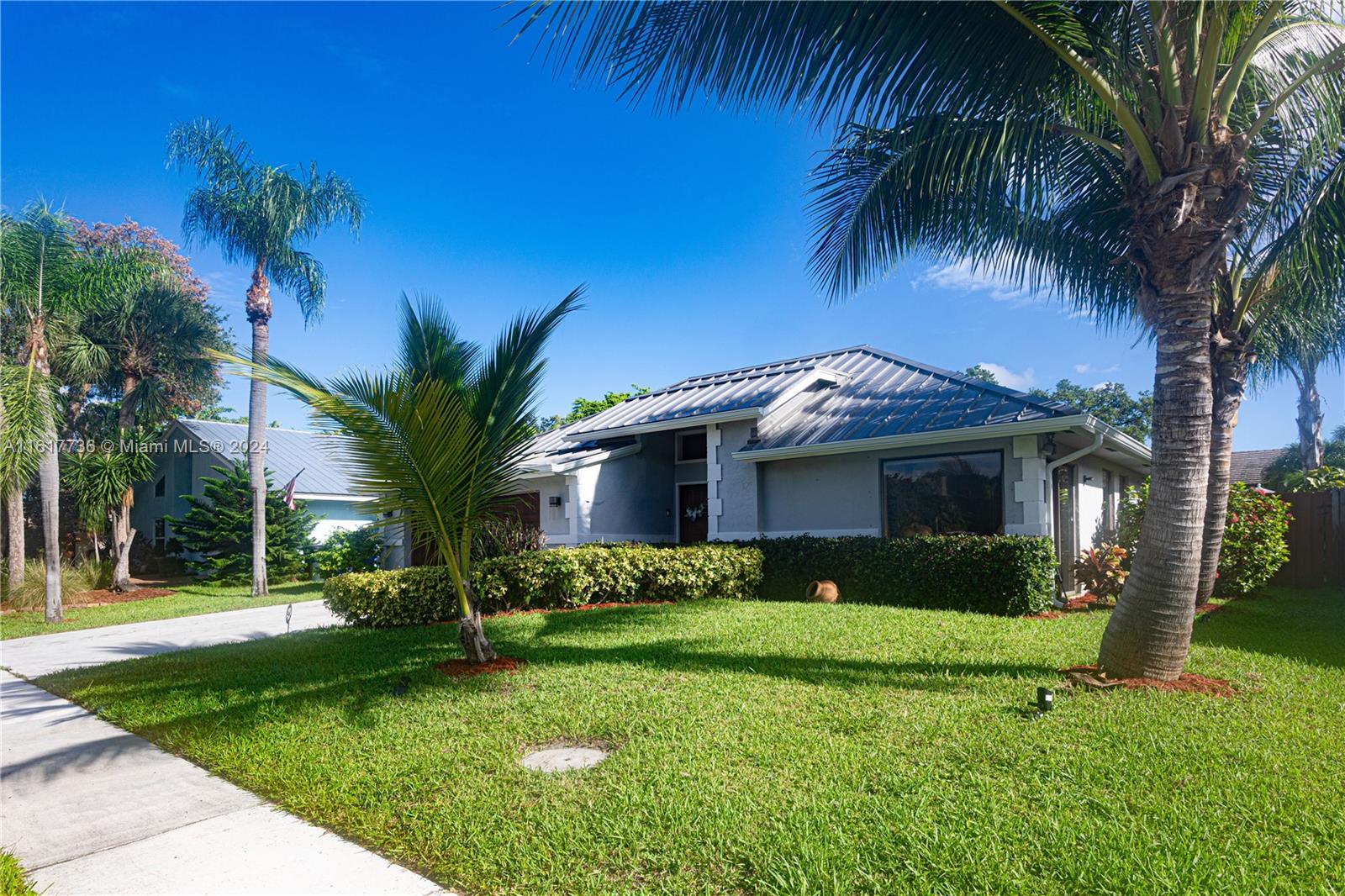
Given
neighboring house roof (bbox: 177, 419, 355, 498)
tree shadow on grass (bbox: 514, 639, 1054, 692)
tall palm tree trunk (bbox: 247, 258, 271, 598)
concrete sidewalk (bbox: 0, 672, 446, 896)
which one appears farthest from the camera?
neighboring house roof (bbox: 177, 419, 355, 498)

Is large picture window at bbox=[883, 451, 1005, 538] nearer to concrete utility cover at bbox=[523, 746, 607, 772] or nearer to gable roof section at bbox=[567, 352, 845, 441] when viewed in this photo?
gable roof section at bbox=[567, 352, 845, 441]

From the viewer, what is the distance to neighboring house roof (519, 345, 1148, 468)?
11.7 meters

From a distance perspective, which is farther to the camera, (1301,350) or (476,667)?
(1301,350)

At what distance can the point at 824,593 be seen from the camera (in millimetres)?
12047

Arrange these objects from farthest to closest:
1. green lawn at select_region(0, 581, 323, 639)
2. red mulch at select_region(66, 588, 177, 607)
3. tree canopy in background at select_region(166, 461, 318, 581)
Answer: tree canopy in background at select_region(166, 461, 318, 581)
red mulch at select_region(66, 588, 177, 607)
green lawn at select_region(0, 581, 323, 639)

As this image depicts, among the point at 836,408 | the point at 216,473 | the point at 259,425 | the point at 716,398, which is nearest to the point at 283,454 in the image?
the point at 216,473

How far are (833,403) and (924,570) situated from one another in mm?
4663

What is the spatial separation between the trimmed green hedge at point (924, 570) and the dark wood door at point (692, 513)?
3259 mm

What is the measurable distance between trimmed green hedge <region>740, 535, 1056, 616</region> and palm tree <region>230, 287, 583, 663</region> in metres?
6.69

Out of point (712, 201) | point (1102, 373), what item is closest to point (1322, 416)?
point (1102, 373)

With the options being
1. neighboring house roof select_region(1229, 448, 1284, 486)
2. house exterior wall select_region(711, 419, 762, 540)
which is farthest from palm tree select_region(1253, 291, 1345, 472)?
neighboring house roof select_region(1229, 448, 1284, 486)

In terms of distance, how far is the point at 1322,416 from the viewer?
2812 centimetres

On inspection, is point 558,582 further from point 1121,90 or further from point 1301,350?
point 1301,350

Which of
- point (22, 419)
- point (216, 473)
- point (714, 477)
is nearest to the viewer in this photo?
point (22, 419)
